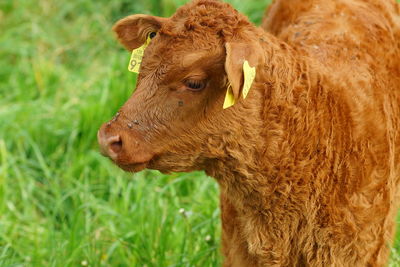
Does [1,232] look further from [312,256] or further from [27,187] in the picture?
[312,256]

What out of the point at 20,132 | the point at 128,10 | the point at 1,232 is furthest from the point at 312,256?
the point at 128,10

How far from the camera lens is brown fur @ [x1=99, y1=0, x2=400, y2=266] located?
3.27 meters

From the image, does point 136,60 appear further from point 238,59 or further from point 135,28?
point 238,59

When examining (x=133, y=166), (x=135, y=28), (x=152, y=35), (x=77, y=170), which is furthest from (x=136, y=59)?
(x=77, y=170)

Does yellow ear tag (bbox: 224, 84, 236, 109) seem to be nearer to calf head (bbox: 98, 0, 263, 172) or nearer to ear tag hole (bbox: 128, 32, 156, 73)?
calf head (bbox: 98, 0, 263, 172)

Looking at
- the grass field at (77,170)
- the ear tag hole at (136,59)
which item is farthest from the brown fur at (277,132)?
the grass field at (77,170)

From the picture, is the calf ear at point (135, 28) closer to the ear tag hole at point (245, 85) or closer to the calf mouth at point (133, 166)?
the ear tag hole at point (245, 85)

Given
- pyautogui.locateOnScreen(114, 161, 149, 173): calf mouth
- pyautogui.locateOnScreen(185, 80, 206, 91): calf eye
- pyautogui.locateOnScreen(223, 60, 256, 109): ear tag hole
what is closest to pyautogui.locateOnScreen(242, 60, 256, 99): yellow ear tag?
pyautogui.locateOnScreen(223, 60, 256, 109): ear tag hole

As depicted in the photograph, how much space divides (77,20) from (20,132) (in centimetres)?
223

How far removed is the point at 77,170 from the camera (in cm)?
578

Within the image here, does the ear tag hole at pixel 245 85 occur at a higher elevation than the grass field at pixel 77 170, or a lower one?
higher

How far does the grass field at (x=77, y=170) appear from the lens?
4.71 meters

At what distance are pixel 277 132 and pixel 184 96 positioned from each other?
47 centimetres

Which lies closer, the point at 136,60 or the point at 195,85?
the point at 195,85
